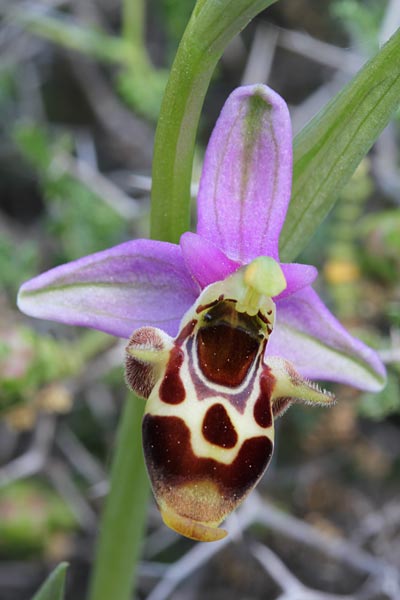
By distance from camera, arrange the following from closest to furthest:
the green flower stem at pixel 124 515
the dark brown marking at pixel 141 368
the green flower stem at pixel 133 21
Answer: the dark brown marking at pixel 141 368, the green flower stem at pixel 124 515, the green flower stem at pixel 133 21

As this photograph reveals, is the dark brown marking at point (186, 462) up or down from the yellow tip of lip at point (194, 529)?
up

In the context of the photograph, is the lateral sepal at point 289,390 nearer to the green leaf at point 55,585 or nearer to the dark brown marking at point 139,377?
the dark brown marking at point 139,377

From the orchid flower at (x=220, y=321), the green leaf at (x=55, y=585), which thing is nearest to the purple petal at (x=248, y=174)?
the orchid flower at (x=220, y=321)

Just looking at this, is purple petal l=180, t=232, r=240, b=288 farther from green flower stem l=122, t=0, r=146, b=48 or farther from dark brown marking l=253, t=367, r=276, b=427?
green flower stem l=122, t=0, r=146, b=48

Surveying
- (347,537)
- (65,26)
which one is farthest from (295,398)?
(65,26)

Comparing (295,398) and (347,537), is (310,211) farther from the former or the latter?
(347,537)

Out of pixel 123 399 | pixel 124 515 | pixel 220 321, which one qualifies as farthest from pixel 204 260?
pixel 123 399
